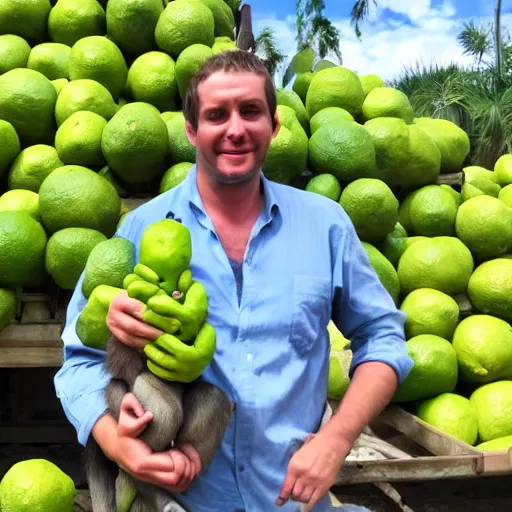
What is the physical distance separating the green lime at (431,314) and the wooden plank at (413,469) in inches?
27.2

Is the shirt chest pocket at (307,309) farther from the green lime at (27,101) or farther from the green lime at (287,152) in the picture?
the green lime at (27,101)

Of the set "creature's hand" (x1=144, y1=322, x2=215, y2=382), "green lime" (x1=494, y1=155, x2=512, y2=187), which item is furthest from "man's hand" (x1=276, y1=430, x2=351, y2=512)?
"green lime" (x1=494, y1=155, x2=512, y2=187)

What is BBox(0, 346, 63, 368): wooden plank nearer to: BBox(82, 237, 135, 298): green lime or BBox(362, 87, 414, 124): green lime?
BBox(82, 237, 135, 298): green lime

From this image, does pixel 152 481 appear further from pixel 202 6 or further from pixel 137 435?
pixel 202 6

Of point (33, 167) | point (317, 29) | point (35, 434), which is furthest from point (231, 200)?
point (317, 29)

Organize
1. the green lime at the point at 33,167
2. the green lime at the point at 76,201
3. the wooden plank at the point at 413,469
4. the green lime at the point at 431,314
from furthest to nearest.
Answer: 1. the green lime at the point at 33,167
2. the green lime at the point at 431,314
3. the green lime at the point at 76,201
4. the wooden plank at the point at 413,469

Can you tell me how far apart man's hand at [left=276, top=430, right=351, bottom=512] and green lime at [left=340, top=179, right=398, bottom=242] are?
1.72 m

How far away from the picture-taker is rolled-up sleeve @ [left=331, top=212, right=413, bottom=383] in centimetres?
152

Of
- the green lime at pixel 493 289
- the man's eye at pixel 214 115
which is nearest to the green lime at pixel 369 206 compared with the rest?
the green lime at pixel 493 289

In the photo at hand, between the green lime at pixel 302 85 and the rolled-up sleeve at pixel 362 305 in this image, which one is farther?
the green lime at pixel 302 85

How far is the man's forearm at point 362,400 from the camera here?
137cm

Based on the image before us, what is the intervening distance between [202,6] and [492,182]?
2.04m

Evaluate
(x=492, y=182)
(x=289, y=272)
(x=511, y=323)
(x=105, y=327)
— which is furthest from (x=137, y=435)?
(x=492, y=182)

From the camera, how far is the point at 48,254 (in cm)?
257
